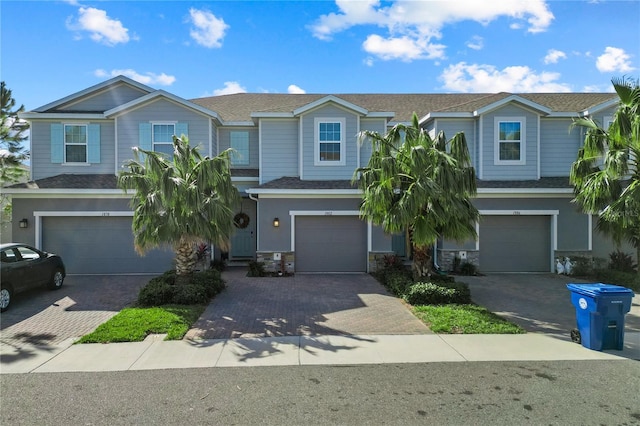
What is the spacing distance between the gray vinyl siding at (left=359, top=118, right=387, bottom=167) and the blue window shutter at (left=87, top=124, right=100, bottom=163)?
10264 millimetres

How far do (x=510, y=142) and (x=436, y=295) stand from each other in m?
8.30

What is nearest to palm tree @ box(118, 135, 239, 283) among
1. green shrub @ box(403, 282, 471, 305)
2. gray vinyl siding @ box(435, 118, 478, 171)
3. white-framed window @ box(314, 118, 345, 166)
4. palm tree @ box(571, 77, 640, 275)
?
white-framed window @ box(314, 118, 345, 166)

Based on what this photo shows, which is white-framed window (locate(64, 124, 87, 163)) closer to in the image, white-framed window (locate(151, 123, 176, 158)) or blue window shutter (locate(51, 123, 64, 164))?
blue window shutter (locate(51, 123, 64, 164))

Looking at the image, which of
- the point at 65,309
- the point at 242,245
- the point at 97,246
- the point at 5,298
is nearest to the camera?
the point at 5,298

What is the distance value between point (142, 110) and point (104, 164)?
8.57ft

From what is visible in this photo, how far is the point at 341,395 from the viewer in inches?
183

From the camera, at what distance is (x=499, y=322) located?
299 inches

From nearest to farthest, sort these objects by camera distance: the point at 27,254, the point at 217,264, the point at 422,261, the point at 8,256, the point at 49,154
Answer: the point at 8,256 < the point at 27,254 < the point at 422,261 < the point at 217,264 < the point at 49,154

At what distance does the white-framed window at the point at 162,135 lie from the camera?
46.4 feet

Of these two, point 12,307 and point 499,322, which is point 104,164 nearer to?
point 12,307

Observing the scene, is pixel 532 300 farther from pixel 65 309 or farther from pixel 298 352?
pixel 65 309

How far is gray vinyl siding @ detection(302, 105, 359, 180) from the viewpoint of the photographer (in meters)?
14.0

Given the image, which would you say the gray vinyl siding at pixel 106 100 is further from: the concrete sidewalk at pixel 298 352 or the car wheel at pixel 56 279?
the concrete sidewalk at pixel 298 352

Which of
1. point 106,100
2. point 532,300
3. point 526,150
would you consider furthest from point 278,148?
point 532,300
